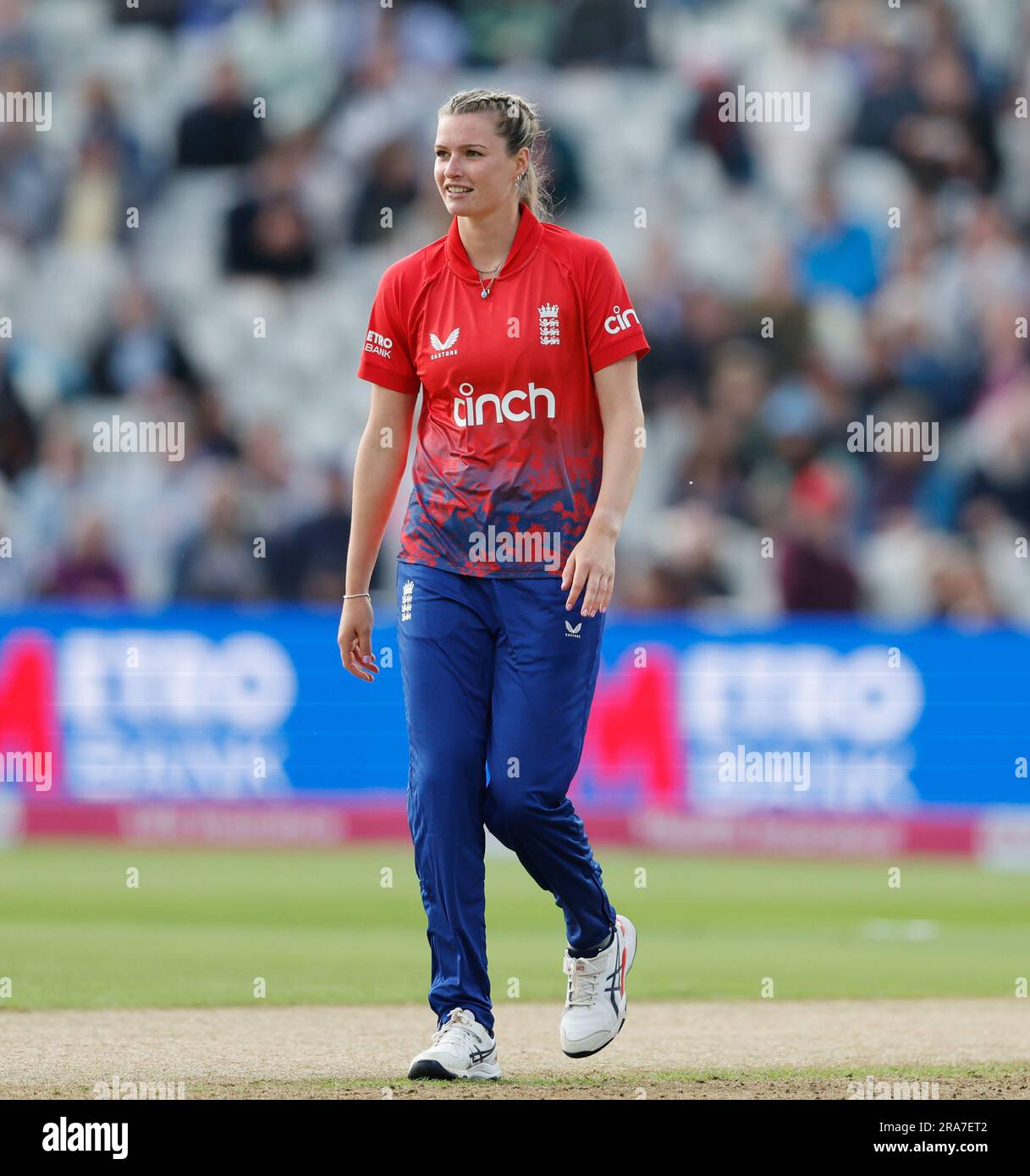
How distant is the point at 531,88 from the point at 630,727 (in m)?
7.67

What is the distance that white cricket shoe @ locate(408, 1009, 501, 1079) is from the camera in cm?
581

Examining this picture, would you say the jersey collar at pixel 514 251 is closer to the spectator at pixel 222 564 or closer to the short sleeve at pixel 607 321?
the short sleeve at pixel 607 321

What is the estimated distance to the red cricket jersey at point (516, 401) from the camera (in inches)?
234

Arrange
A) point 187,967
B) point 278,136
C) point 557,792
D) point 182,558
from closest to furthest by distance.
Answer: point 557,792 → point 187,967 → point 182,558 → point 278,136

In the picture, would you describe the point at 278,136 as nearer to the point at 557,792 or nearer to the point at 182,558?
the point at 182,558

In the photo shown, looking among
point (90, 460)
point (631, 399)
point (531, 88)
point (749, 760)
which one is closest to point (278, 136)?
point (531, 88)

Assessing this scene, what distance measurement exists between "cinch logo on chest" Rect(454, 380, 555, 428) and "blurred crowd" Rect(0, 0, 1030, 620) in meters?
9.11

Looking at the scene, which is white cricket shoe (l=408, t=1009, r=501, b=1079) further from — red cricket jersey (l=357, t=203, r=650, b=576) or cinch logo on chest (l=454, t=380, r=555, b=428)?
cinch logo on chest (l=454, t=380, r=555, b=428)

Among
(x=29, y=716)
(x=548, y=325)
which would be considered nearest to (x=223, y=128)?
(x=29, y=716)

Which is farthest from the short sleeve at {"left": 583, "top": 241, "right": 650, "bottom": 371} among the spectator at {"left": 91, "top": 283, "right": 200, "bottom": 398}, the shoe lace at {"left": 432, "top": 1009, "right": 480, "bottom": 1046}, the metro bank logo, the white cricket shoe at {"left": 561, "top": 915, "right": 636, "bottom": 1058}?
the spectator at {"left": 91, "top": 283, "right": 200, "bottom": 398}

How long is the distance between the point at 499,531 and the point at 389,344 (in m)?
0.69

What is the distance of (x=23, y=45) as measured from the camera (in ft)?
63.7

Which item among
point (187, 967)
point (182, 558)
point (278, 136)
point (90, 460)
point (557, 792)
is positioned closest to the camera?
point (557, 792)

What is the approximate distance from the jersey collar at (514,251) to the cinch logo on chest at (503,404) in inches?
14.0
